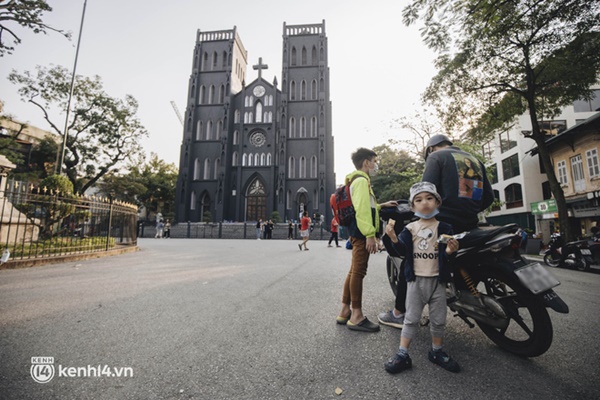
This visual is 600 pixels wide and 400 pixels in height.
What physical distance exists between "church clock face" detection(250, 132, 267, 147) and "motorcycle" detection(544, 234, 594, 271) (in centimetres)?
3064

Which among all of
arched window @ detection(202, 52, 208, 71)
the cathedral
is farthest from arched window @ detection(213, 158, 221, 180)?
arched window @ detection(202, 52, 208, 71)

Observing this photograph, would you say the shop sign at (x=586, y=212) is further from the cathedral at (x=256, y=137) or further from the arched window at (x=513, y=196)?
the cathedral at (x=256, y=137)

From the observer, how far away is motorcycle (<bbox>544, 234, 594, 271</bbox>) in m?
7.27

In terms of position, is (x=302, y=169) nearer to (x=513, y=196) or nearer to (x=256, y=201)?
(x=256, y=201)

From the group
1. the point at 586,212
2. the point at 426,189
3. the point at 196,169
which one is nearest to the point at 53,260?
the point at 426,189

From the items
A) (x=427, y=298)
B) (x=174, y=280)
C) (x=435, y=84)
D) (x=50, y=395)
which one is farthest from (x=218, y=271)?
(x=435, y=84)

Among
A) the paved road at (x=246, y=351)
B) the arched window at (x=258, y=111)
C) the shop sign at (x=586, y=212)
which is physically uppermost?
the arched window at (x=258, y=111)

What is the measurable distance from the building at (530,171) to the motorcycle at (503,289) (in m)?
19.6

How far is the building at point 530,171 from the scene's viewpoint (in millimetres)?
16734

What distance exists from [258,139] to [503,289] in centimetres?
3468

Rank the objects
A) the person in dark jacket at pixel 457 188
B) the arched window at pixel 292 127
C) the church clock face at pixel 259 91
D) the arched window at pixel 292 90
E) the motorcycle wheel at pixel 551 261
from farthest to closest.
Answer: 1. the church clock face at pixel 259 91
2. the arched window at pixel 292 90
3. the arched window at pixel 292 127
4. the motorcycle wheel at pixel 551 261
5. the person in dark jacket at pixel 457 188

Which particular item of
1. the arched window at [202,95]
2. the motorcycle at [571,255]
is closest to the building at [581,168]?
the motorcycle at [571,255]

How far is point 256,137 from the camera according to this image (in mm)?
34906

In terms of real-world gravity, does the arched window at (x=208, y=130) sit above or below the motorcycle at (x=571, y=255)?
above
